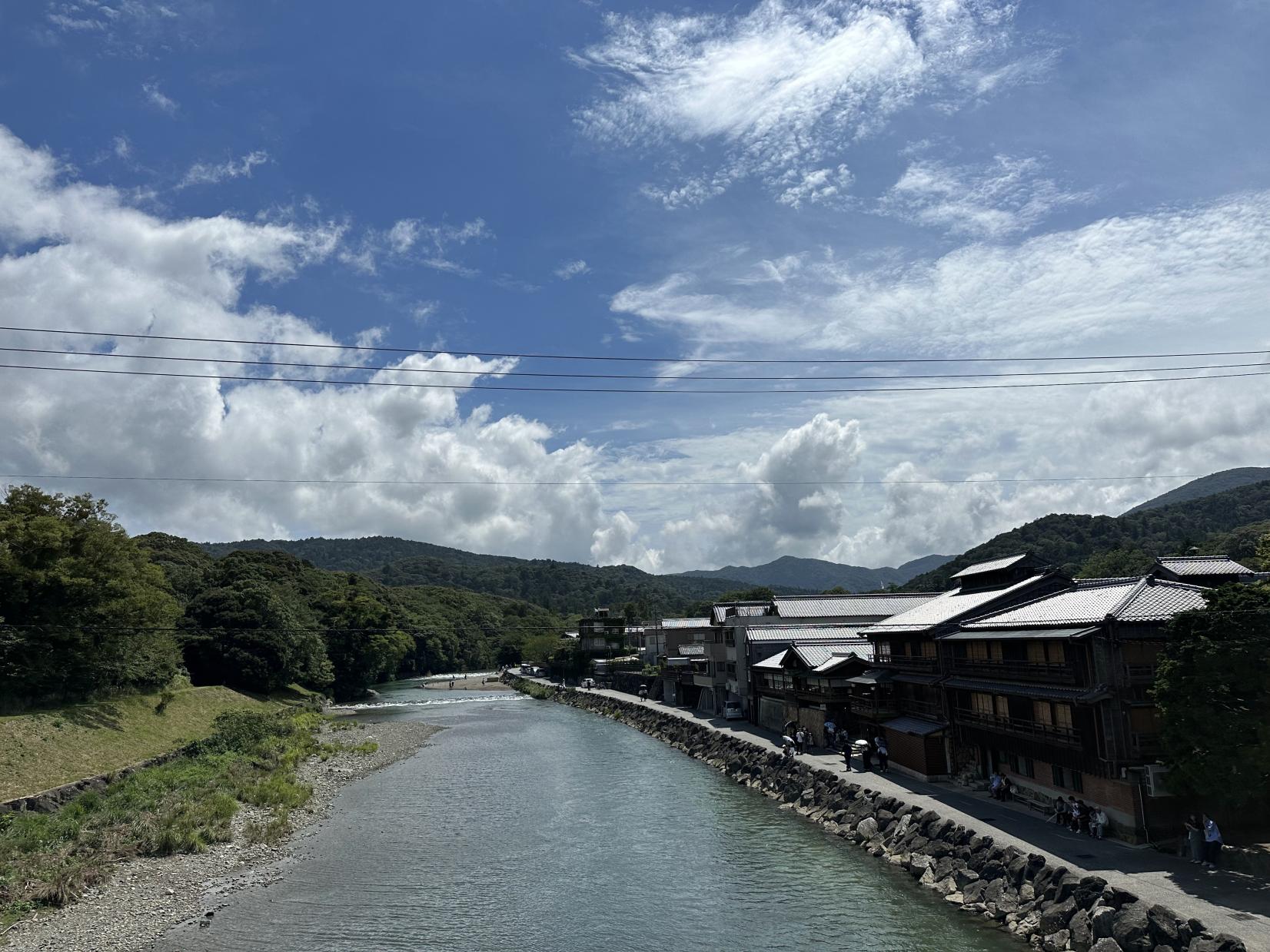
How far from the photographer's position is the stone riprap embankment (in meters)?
15.8

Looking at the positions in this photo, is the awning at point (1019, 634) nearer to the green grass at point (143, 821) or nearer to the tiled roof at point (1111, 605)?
the tiled roof at point (1111, 605)

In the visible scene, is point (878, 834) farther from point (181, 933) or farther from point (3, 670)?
point (3, 670)

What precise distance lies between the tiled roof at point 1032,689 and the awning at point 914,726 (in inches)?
73.4

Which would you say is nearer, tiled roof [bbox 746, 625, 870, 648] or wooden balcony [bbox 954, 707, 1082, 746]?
wooden balcony [bbox 954, 707, 1082, 746]

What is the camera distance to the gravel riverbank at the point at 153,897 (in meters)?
19.0

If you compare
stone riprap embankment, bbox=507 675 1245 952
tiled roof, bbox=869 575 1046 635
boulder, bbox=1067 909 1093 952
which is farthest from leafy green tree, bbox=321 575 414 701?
boulder, bbox=1067 909 1093 952

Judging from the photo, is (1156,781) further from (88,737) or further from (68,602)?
(68,602)

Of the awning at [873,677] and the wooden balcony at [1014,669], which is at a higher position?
Answer: the wooden balcony at [1014,669]

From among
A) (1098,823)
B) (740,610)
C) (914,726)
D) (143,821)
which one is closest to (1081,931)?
(1098,823)

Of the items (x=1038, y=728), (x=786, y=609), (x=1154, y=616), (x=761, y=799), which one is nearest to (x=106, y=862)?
(x=761, y=799)

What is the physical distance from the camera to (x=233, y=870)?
82.5ft

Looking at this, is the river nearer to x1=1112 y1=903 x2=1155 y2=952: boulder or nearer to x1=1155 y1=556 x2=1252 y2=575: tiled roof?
x1=1112 y1=903 x2=1155 y2=952: boulder

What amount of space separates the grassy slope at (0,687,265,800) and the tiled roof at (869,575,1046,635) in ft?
118

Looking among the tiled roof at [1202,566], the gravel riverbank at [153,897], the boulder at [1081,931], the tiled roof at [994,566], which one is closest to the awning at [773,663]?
the tiled roof at [994,566]
